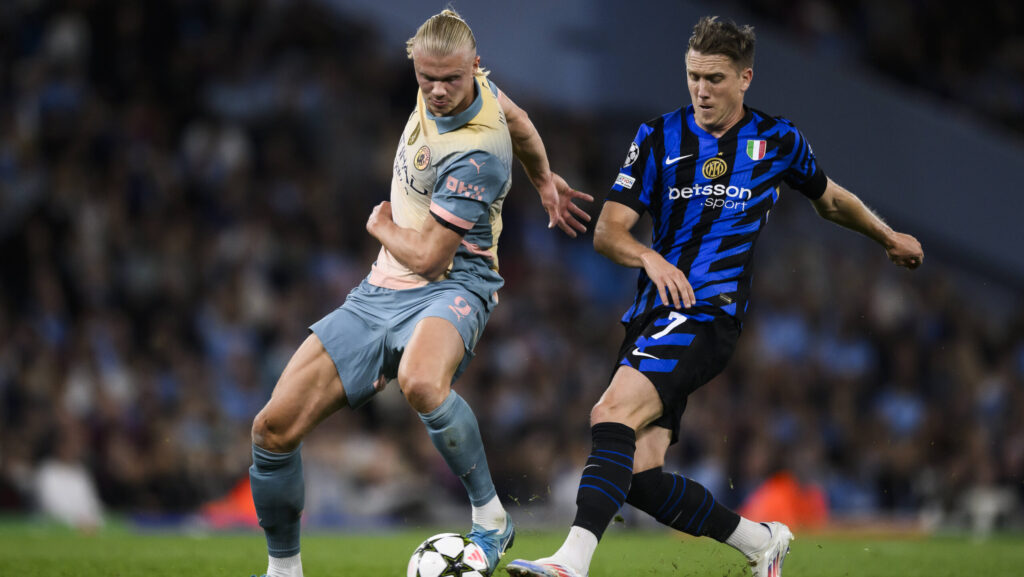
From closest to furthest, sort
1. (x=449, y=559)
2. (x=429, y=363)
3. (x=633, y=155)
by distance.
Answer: (x=449, y=559) → (x=429, y=363) → (x=633, y=155)

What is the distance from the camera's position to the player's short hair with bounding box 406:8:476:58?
4.62 meters

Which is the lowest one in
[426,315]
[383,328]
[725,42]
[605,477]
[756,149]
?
[605,477]

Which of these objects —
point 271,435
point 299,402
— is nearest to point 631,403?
point 299,402

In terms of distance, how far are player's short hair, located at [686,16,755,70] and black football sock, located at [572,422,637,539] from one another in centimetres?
159

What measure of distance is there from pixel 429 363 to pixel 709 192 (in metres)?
1.41

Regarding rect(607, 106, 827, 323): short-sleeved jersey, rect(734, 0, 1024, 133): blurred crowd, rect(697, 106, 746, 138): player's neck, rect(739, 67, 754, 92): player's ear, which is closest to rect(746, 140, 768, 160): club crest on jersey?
rect(607, 106, 827, 323): short-sleeved jersey

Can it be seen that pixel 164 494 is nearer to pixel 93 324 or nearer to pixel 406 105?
pixel 93 324

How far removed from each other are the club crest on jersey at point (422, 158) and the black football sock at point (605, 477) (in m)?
1.26

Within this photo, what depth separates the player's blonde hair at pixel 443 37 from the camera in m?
4.62

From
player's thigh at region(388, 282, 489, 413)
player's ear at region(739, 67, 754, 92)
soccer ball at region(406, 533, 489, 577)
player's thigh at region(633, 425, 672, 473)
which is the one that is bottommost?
soccer ball at region(406, 533, 489, 577)

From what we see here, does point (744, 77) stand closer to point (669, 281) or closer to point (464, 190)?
point (669, 281)

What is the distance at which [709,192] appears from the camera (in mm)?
5059

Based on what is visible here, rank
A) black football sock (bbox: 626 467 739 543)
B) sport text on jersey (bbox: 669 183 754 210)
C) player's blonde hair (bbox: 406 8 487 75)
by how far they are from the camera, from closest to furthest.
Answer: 1. player's blonde hair (bbox: 406 8 487 75)
2. black football sock (bbox: 626 467 739 543)
3. sport text on jersey (bbox: 669 183 754 210)

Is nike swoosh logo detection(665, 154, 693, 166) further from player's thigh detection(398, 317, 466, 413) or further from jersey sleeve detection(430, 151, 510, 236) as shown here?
player's thigh detection(398, 317, 466, 413)
